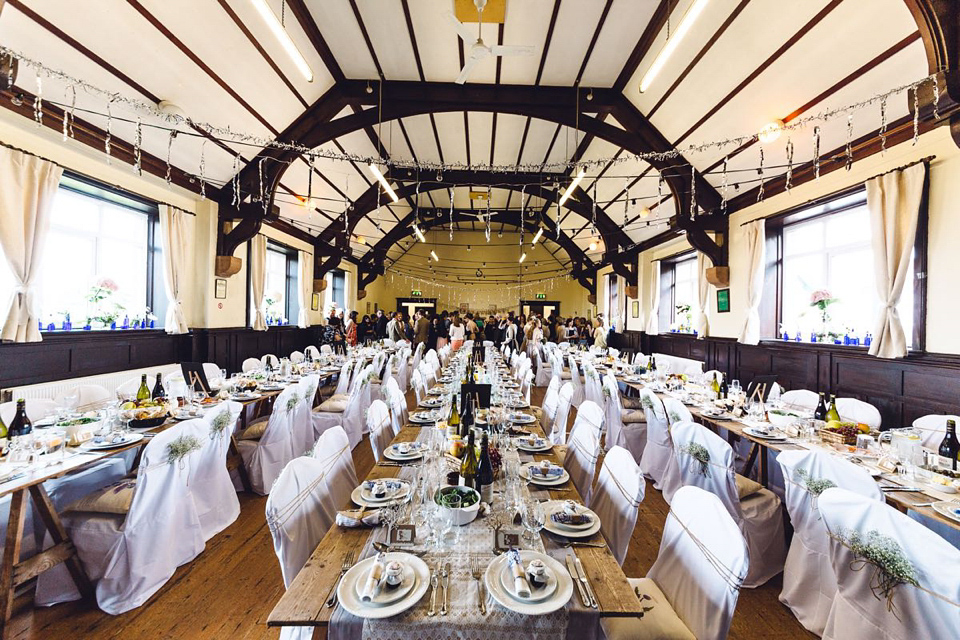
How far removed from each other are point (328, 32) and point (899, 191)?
23.0 ft

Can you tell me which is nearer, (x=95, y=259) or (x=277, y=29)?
(x=277, y=29)

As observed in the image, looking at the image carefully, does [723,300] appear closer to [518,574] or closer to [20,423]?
[518,574]

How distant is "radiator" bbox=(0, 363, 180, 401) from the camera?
4.16 m

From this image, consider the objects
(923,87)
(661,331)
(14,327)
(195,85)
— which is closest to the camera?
(923,87)

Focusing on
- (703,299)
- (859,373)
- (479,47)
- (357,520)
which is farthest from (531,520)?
(703,299)

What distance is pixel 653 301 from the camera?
10727mm

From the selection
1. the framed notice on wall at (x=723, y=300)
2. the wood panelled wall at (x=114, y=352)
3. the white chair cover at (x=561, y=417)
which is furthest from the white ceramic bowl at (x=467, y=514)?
the framed notice on wall at (x=723, y=300)

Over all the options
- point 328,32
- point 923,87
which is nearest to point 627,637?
point 923,87

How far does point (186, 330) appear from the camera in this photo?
637 centimetres

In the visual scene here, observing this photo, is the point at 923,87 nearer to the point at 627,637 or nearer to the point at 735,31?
the point at 735,31

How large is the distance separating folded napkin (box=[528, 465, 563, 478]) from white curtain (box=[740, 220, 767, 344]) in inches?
236

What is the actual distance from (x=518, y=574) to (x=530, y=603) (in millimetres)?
88

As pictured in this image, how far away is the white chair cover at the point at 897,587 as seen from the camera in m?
1.25

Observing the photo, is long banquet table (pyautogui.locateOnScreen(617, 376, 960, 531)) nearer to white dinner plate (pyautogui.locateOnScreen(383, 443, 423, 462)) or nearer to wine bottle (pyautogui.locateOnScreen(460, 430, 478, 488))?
wine bottle (pyautogui.locateOnScreen(460, 430, 478, 488))
